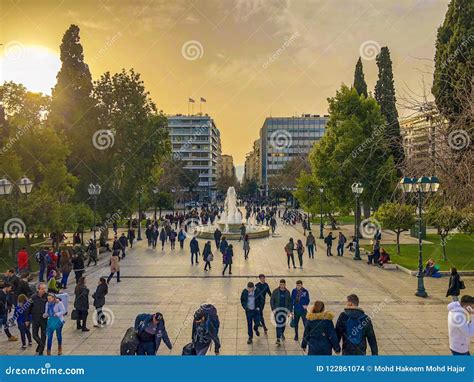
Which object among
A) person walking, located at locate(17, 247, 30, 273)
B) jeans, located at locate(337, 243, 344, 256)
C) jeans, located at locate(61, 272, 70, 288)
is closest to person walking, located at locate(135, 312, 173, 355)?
jeans, located at locate(61, 272, 70, 288)

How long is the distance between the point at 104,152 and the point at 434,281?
2278cm

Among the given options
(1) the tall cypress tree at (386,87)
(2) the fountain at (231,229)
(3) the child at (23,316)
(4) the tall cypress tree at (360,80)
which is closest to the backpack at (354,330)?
(3) the child at (23,316)

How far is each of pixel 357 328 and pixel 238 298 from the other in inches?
298

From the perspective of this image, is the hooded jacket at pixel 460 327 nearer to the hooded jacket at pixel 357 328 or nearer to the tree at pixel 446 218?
the hooded jacket at pixel 357 328

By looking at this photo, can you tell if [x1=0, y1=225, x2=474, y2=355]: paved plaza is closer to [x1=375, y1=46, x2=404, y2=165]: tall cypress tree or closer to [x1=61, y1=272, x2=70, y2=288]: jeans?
[x1=61, y1=272, x2=70, y2=288]: jeans

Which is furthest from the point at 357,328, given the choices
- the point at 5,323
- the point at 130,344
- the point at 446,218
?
the point at 446,218

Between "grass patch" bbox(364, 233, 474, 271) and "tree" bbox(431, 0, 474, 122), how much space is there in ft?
22.8

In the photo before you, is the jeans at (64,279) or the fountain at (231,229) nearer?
the jeans at (64,279)

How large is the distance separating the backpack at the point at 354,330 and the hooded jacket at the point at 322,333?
9.0 inches

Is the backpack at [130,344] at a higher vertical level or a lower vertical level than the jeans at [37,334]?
higher

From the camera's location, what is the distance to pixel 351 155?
2864cm

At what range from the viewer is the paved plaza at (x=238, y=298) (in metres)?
9.48

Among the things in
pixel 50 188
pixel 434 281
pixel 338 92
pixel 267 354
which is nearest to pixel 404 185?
pixel 434 281

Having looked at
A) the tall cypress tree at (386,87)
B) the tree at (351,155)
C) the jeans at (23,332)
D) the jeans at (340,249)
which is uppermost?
the tall cypress tree at (386,87)
